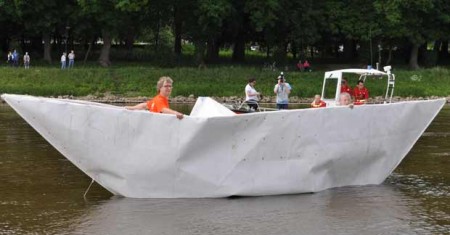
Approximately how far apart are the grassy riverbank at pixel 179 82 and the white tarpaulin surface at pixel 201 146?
37.6 metres

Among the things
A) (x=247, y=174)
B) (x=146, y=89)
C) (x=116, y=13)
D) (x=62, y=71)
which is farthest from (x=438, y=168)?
(x=116, y=13)

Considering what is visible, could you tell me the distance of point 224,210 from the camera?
12531 millimetres

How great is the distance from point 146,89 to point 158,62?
12520mm

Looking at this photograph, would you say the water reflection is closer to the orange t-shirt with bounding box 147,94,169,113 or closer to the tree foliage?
the orange t-shirt with bounding box 147,94,169,113

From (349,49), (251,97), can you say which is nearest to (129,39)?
(349,49)

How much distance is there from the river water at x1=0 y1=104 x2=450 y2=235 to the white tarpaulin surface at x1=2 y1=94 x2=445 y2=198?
27 cm

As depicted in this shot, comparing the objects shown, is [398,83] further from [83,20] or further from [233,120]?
[233,120]

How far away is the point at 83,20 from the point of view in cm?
6531

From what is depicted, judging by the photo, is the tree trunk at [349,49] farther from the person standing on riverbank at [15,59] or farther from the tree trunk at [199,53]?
the person standing on riverbank at [15,59]

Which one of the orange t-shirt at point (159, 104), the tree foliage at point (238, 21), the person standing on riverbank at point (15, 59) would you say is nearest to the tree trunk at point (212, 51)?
the tree foliage at point (238, 21)

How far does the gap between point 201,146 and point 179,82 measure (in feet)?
135

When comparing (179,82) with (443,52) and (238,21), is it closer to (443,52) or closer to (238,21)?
(238,21)

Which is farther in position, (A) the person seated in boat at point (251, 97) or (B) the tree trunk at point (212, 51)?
(B) the tree trunk at point (212, 51)

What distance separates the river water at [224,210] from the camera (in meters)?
11.3
